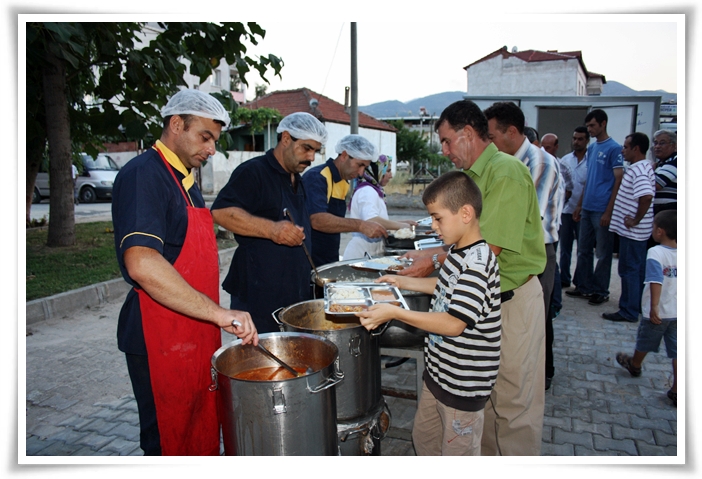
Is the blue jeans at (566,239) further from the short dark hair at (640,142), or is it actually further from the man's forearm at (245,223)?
the man's forearm at (245,223)

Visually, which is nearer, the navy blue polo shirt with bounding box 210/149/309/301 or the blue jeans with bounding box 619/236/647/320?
the navy blue polo shirt with bounding box 210/149/309/301

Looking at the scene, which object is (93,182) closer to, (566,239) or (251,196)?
(566,239)

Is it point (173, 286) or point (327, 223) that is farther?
point (327, 223)

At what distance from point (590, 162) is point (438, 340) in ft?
16.7

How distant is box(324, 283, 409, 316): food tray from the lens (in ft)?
7.50

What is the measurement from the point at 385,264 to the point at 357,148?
1180mm

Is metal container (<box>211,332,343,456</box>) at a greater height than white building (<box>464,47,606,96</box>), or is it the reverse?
white building (<box>464,47,606,96</box>)

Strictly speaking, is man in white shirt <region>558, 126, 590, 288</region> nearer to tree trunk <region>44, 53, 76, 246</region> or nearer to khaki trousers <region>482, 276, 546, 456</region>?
khaki trousers <region>482, 276, 546, 456</region>

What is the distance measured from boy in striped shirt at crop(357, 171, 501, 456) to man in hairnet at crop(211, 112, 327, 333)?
89cm

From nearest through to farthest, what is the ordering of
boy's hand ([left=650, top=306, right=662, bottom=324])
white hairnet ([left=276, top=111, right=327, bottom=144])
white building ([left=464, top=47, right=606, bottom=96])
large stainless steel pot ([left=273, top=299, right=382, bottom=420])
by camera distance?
large stainless steel pot ([left=273, top=299, right=382, bottom=420]), white hairnet ([left=276, top=111, right=327, bottom=144]), boy's hand ([left=650, top=306, right=662, bottom=324]), white building ([left=464, top=47, right=606, bottom=96])

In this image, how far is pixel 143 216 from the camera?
1.99 m

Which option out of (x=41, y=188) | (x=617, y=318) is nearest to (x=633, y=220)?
(x=617, y=318)

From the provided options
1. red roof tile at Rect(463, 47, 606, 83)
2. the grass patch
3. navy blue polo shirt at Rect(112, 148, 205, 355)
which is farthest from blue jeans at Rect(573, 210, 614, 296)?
red roof tile at Rect(463, 47, 606, 83)
